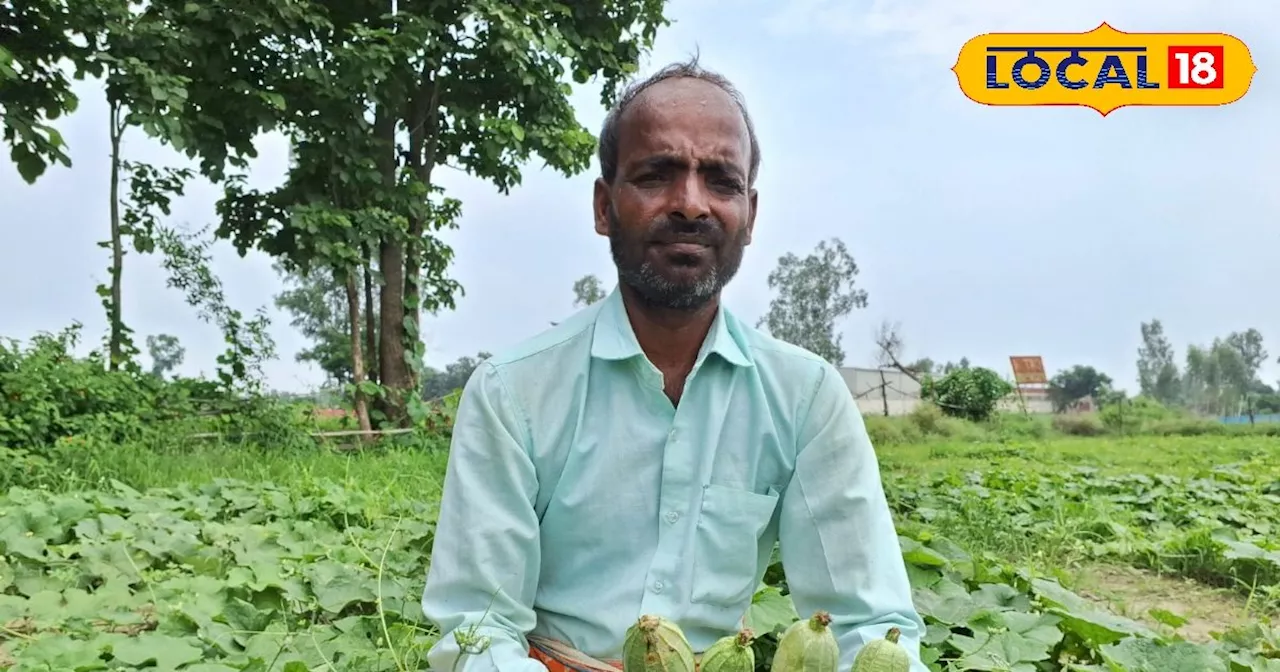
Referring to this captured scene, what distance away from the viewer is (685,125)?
1.80 meters

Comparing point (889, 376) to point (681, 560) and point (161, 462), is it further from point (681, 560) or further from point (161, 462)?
point (681, 560)

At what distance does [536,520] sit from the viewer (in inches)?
69.7

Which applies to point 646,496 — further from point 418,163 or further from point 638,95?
point 418,163

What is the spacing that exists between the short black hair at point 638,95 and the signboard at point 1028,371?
793 inches

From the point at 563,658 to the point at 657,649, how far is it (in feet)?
2.38

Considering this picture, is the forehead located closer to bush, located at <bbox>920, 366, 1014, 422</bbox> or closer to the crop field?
the crop field

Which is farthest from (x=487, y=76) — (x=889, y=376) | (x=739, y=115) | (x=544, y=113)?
(x=889, y=376)

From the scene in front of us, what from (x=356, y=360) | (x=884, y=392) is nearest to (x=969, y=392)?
(x=884, y=392)

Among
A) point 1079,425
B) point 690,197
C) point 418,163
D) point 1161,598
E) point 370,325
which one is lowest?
point 1161,598

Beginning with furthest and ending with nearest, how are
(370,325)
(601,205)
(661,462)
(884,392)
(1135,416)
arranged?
(884,392)
(1135,416)
(370,325)
(601,205)
(661,462)

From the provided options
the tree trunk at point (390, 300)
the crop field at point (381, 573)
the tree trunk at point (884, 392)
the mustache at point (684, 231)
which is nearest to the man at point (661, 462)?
the mustache at point (684, 231)

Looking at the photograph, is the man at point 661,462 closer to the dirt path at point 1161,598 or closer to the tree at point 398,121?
the dirt path at point 1161,598

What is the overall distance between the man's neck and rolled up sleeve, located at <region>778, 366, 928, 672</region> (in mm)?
249

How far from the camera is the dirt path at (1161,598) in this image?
153 inches
